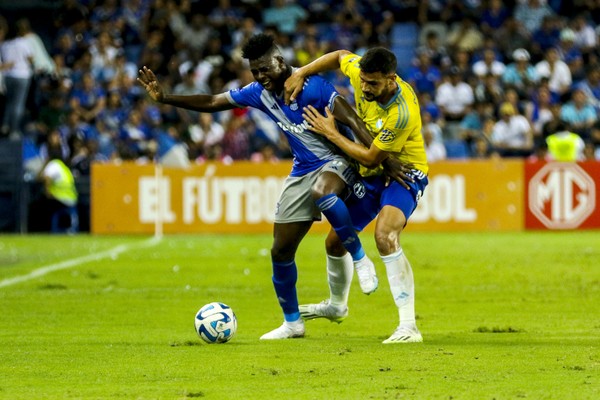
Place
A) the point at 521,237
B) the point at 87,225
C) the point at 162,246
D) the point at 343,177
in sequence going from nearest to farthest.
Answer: the point at 343,177
the point at 162,246
the point at 521,237
the point at 87,225

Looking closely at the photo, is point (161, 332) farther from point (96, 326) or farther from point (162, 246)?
point (162, 246)

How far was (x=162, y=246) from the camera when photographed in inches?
784

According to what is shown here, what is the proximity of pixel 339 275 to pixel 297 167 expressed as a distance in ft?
2.94

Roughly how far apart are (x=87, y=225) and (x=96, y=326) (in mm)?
Result: 13423

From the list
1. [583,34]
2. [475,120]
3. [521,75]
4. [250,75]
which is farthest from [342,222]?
[583,34]

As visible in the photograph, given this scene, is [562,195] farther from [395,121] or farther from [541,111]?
[395,121]

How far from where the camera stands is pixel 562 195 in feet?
73.8

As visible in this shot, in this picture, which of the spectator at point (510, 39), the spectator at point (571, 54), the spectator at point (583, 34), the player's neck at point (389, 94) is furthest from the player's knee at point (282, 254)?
the spectator at point (583, 34)

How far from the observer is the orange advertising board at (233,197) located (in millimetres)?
22297

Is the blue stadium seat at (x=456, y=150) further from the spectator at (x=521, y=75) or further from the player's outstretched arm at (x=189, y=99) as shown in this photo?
the player's outstretched arm at (x=189, y=99)

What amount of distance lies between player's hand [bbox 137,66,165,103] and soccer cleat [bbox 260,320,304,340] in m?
1.95

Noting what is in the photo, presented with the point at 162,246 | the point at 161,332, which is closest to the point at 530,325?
the point at 161,332

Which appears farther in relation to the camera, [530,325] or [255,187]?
[255,187]

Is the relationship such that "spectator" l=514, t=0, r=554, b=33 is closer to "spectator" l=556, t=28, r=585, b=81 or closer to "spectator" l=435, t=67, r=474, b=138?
"spectator" l=556, t=28, r=585, b=81
